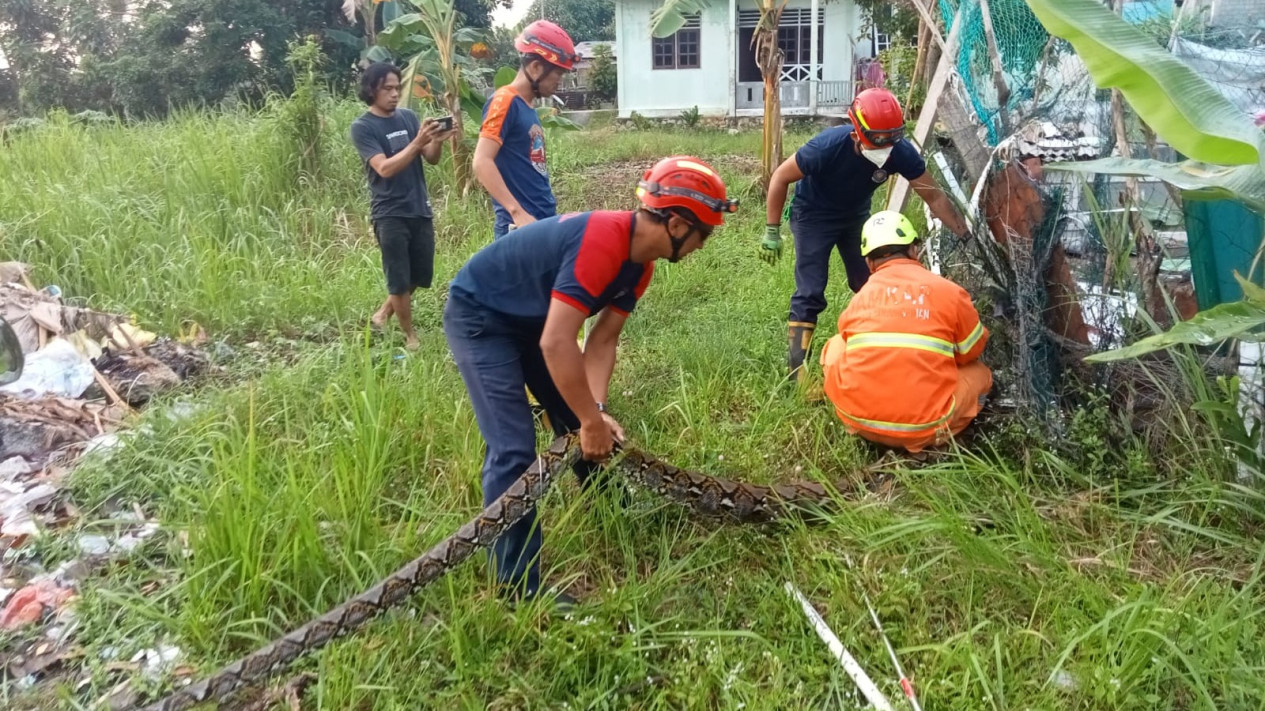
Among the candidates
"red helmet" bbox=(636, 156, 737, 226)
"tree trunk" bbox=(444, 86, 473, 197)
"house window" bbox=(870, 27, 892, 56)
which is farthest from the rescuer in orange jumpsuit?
"house window" bbox=(870, 27, 892, 56)

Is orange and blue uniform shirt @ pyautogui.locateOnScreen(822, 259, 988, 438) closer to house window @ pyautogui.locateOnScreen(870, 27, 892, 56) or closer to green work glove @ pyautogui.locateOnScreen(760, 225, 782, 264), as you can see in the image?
green work glove @ pyautogui.locateOnScreen(760, 225, 782, 264)

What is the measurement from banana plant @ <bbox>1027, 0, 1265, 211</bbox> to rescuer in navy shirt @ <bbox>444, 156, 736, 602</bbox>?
110 cm

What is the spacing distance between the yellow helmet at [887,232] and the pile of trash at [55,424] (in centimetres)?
333

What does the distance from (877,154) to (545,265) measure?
216 centimetres

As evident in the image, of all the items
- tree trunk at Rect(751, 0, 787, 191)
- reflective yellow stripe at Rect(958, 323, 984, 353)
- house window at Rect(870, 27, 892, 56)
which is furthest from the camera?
house window at Rect(870, 27, 892, 56)

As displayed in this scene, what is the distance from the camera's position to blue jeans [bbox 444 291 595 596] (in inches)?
115

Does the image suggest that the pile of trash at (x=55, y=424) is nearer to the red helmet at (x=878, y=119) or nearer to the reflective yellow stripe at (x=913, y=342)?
the reflective yellow stripe at (x=913, y=342)

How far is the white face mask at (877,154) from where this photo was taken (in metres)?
4.28

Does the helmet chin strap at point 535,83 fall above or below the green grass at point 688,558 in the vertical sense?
above

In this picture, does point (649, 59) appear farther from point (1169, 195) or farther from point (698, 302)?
point (1169, 195)

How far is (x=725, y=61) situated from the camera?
20.2 meters

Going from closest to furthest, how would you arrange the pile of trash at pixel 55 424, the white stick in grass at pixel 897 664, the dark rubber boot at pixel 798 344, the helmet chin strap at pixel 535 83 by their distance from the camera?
the white stick in grass at pixel 897 664
the pile of trash at pixel 55 424
the helmet chin strap at pixel 535 83
the dark rubber boot at pixel 798 344

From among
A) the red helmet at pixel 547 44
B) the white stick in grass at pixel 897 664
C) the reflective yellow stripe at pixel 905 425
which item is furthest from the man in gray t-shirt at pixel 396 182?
the white stick in grass at pixel 897 664

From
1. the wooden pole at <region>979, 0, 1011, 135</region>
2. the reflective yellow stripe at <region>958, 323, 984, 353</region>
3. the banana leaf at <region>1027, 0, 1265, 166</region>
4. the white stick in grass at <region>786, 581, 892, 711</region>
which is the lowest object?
the white stick in grass at <region>786, 581, 892, 711</region>
